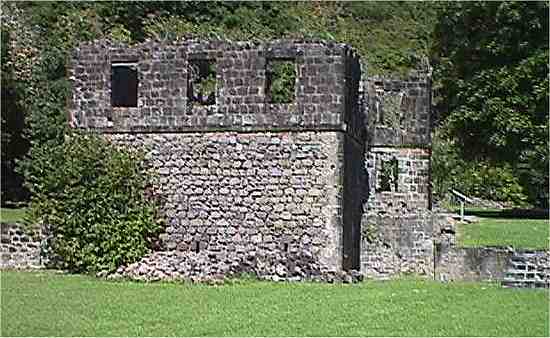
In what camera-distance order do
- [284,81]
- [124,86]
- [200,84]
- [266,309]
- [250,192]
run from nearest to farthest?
1. [266,309]
2. [250,192]
3. [124,86]
4. [200,84]
5. [284,81]

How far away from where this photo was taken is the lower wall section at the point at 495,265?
71.1ft

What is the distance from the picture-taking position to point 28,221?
25.9 meters

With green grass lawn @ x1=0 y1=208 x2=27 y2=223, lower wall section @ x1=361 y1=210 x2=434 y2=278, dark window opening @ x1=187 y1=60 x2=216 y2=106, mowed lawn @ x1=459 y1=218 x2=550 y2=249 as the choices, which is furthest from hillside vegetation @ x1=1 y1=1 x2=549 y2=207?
lower wall section @ x1=361 y1=210 x2=434 y2=278

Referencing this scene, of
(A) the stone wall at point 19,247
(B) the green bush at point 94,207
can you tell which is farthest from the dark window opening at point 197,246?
(A) the stone wall at point 19,247

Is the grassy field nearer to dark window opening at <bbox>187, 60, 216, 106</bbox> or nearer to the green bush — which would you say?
dark window opening at <bbox>187, 60, 216, 106</bbox>

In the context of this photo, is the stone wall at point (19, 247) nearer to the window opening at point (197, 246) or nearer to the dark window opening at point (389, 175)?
the window opening at point (197, 246)

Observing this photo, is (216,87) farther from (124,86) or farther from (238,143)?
(124,86)

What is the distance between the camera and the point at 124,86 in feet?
89.4

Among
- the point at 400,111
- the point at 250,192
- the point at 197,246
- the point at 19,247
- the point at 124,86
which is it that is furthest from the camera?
the point at 400,111

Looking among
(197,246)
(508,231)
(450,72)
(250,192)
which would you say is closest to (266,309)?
(250,192)

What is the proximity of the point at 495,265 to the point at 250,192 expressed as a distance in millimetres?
5587

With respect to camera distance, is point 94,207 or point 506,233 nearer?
point 94,207

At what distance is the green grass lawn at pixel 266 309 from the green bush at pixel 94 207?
215 cm

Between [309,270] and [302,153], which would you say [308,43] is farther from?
[309,270]
